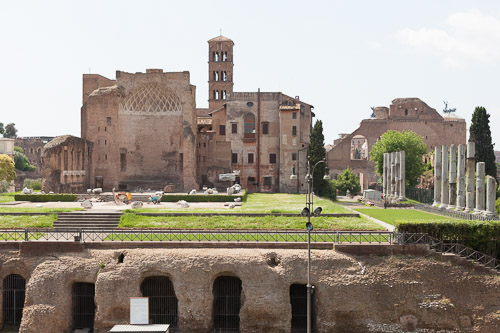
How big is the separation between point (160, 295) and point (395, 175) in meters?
32.9

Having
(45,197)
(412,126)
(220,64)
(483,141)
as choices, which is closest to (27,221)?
(45,197)

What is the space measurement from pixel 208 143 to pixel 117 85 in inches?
527

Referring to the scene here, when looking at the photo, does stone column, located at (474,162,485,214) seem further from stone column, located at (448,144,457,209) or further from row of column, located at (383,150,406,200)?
row of column, located at (383,150,406,200)

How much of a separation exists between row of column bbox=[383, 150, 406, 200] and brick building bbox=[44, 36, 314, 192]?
1132 cm

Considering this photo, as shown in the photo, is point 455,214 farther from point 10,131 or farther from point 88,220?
point 10,131

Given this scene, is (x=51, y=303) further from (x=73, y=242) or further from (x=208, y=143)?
(x=208, y=143)

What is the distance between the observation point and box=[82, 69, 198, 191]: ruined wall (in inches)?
2345

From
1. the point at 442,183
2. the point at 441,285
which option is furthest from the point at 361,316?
the point at 442,183

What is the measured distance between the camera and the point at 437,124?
8262cm

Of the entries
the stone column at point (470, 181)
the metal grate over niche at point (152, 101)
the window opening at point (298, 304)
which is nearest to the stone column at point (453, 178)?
the stone column at point (470, 181)

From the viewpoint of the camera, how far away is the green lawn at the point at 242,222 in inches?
1277

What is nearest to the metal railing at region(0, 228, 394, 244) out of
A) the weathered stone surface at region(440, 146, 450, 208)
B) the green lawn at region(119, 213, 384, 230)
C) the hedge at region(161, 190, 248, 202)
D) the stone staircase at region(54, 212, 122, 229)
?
the green lawn at region(119, 213, 384, 230)

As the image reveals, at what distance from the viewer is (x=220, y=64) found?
269 ft

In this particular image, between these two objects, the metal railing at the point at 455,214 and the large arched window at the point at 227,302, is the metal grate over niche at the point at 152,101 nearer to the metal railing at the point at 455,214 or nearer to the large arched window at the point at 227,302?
the metal railing at the point at 455,214
